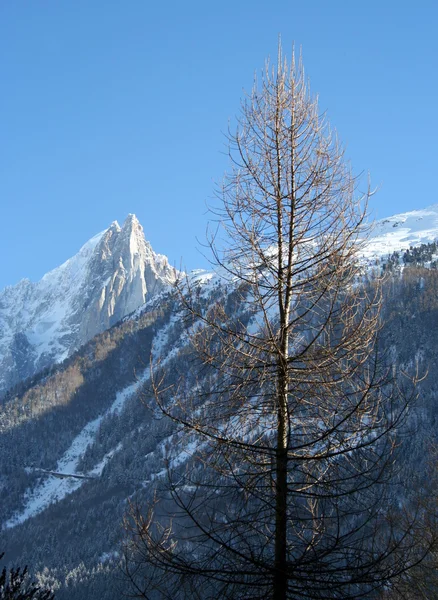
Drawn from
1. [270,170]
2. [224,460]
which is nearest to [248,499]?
[224,460]

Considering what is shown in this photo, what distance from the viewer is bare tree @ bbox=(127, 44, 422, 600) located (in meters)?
7.93

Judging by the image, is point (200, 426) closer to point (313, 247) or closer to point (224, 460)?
point (224, 460)

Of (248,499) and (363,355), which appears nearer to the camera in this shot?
(248,499)

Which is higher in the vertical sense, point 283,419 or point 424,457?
point 424,457

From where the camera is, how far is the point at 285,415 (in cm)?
863

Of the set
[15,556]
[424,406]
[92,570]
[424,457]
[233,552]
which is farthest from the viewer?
[15,556]

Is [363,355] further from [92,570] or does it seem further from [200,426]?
[92,570]

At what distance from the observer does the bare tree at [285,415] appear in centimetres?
793

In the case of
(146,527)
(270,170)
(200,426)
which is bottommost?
(146,527)

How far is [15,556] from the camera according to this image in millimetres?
193625

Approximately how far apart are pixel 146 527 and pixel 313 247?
4620mm

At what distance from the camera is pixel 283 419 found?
867cm

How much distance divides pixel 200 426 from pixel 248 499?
3.78 feet

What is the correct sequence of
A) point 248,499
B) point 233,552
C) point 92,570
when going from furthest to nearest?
point 92,570 < point 248,499 < point 233,552
